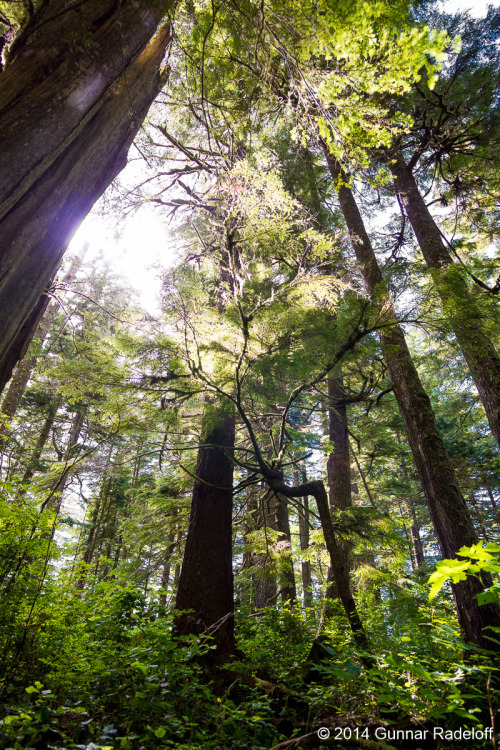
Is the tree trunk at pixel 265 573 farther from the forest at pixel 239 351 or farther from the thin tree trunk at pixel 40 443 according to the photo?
the thin tree trunk at pixel 40 443

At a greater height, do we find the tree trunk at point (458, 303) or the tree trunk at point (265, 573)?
the tree trunk at point (458, 303)

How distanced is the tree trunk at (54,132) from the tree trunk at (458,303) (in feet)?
7.99

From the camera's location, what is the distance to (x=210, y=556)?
498 centimetres

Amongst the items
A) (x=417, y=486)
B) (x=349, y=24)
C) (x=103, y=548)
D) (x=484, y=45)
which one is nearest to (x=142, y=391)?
(x=349, y=24)

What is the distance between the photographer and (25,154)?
161cm

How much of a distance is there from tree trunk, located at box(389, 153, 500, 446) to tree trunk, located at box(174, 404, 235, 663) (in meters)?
3.23

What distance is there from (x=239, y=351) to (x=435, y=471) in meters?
3.24

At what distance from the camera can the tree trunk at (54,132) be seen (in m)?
1.58

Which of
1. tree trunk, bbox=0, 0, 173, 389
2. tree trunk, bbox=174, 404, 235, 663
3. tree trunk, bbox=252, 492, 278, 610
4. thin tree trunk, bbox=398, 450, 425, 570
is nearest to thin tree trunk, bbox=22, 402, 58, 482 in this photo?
tree trunk, bbox=252, 492, 278, 610

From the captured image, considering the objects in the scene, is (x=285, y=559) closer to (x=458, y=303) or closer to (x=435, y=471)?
(x=435, y=471)

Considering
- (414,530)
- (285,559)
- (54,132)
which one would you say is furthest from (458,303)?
(414,530)

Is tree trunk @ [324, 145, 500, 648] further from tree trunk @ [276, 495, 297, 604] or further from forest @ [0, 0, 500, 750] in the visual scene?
tree trunk @ [276, 495, 297, 604]

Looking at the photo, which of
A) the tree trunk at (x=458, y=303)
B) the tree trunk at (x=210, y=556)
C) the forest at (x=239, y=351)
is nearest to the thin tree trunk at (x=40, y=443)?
the forest at (x=239, y=351)

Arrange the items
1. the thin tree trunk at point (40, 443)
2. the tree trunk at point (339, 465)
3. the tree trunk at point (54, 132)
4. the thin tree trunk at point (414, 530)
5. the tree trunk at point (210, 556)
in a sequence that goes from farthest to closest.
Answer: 1. the thin tree trunk at point (414, 530)
2. the thin tree trunk at point (40, 443)
3. the tree trunk at point (339, 465)
4. the tree trunk at point (210, 556)
5. the tree trunk at point (54, 132)
